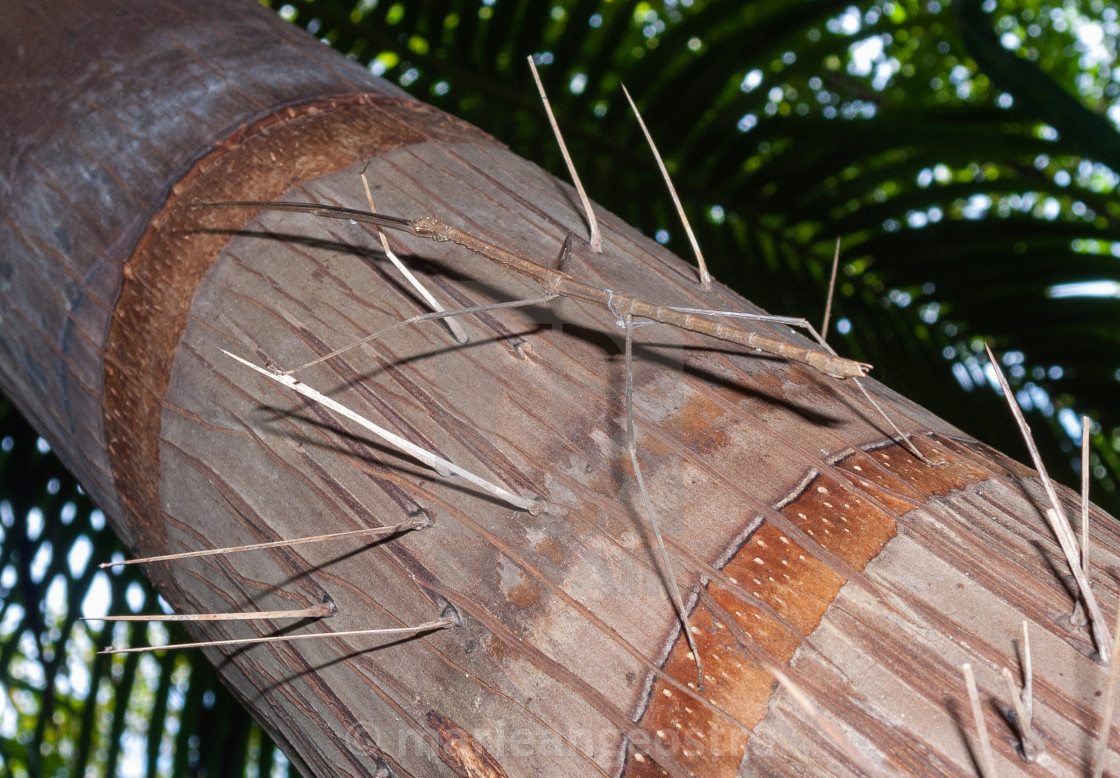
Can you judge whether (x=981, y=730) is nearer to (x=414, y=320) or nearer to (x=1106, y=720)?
(x=1106, y=720)

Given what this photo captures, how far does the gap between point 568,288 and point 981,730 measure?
25.3 inches

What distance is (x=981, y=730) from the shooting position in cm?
53

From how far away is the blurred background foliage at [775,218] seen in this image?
69.1 inches

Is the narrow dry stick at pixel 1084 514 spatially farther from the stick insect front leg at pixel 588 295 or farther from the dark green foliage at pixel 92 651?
the dark green foliage at pixel 92 651

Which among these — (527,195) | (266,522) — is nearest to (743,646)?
(266,522)

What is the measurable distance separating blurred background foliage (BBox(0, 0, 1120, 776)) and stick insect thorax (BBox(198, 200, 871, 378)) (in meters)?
1.01

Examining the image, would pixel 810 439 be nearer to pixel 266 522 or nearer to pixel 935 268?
pixel 266 522

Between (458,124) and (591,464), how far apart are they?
0.74m

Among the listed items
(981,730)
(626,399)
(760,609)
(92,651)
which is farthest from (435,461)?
(92,651)

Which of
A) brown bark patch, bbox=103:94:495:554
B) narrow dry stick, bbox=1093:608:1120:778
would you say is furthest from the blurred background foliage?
narrow dry stick, bbox=1093:608:1120:778

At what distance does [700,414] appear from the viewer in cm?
85

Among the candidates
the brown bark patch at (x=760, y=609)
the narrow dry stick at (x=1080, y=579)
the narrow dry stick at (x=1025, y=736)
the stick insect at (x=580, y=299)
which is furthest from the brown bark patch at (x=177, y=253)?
the narrow dry stick at (x=1025, y=736)

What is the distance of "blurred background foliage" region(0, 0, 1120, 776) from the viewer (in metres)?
1.76

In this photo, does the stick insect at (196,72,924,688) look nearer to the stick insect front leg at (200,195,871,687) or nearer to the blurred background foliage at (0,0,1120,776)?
the stick insect front leg at (200,195,871,687)
